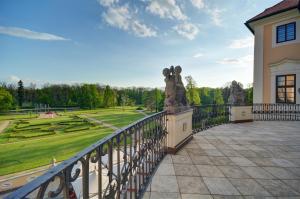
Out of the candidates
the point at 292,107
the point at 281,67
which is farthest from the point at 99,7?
the point at 292,107

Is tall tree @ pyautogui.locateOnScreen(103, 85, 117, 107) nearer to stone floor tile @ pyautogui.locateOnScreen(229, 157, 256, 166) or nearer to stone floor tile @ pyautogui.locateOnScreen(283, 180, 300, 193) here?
stone floor tile @ pyautogui.locateOnScreen(229, 157, 256, 166)

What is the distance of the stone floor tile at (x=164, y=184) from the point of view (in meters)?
2.75

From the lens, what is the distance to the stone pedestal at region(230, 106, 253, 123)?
29.8ft

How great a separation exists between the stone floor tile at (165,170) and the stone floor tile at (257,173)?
152 cm

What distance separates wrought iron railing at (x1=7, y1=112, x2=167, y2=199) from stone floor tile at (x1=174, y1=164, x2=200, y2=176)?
461 mm

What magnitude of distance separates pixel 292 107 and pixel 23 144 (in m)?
27.8

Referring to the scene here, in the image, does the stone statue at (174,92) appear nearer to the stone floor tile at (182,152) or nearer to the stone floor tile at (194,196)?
the stone floor tile at (182,152)

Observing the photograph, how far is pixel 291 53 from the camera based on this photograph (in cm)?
1138

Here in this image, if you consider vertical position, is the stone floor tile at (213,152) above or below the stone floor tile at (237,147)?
below

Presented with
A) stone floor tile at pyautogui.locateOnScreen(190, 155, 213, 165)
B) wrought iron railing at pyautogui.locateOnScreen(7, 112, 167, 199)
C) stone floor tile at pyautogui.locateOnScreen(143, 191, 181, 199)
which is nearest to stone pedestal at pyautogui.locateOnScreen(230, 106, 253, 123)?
stone floor tile at pyautogui.locateOnScreen(190, 155, 213, 165)

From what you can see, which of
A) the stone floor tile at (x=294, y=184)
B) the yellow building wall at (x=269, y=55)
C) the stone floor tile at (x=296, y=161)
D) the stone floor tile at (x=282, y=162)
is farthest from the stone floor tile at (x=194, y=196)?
the yellow building wall at (x=269, y=55)

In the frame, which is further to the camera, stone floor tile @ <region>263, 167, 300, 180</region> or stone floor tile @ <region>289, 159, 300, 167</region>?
stone floor tile @ <region>289, 159, 300, 167</region>

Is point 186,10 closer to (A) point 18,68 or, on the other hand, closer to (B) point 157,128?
(B) point 157,128

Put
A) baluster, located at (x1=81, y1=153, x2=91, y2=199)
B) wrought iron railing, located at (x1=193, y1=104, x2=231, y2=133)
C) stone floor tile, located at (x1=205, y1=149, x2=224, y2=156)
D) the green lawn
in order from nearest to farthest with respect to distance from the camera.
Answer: baluster, located at (x1=81, y1=153, x2=91, y2=199) < stone floor tile, located at (x1=205, y1=149, x2=224, y2=156) < wrought iron railing, located at (x1=193, y1=104, x2=231, y2=133) < the green lawn
